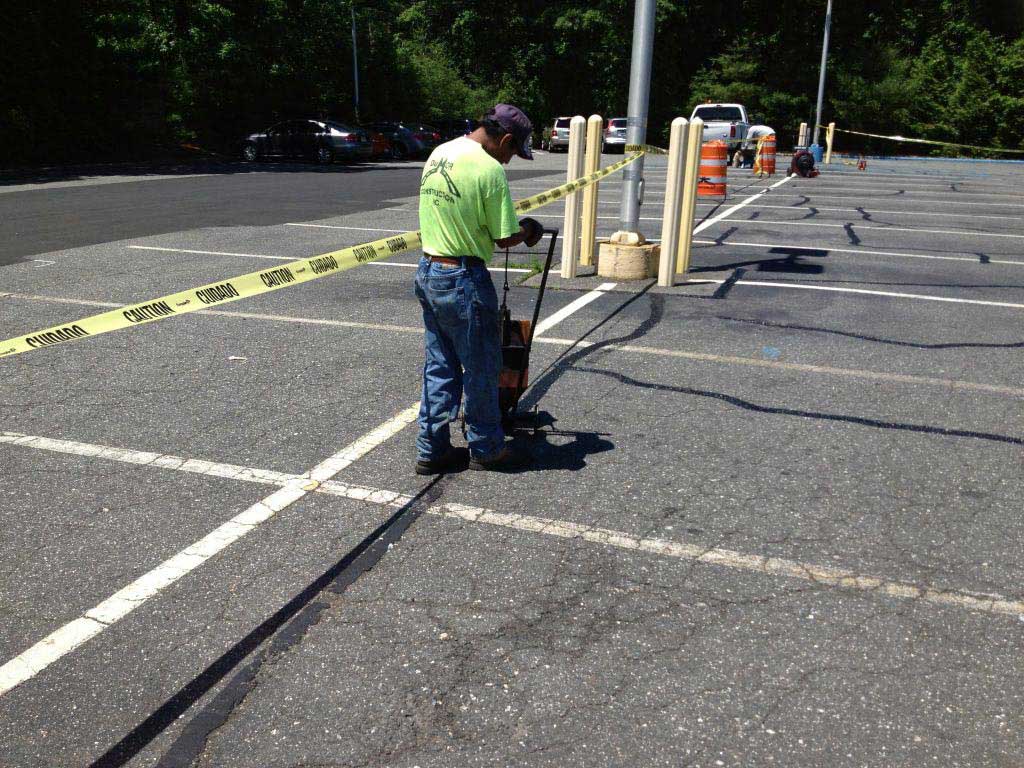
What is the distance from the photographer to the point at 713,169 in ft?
39.2

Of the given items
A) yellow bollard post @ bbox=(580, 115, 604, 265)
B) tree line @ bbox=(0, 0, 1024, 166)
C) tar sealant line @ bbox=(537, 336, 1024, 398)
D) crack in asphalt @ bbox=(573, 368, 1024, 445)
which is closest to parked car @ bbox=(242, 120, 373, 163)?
tree line @ bbox=(0, 0, 1024, 166)

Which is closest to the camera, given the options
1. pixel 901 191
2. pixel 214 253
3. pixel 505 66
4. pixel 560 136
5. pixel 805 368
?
pixel 805 368

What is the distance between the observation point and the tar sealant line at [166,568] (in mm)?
3057

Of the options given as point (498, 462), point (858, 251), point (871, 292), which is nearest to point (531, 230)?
point (498, 462)

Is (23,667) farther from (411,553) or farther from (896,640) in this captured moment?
(896,640)

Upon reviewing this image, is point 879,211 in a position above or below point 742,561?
above

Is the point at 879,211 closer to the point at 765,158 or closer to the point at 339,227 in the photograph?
the point at 765,158

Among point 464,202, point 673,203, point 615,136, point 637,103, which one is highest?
point 637,103

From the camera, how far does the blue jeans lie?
423 centimetres

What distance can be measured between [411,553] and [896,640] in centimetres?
184

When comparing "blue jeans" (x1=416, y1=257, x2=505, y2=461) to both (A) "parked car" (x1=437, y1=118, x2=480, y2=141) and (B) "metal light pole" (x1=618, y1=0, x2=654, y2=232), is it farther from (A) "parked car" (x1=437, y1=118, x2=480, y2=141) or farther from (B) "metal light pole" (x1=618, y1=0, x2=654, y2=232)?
(A) "parked car" (x1=437, y1=118, x2=480, y2=141)

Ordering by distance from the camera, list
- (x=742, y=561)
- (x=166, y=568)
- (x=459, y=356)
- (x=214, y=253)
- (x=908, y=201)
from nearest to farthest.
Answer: (x=166, y=568), (x=742, y=561), (x=459, y=356), (x=214, y=253), (x=908, y=201)

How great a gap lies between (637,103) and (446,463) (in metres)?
5.60

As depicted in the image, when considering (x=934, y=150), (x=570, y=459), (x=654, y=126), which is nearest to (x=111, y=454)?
(x=570, y=459)
